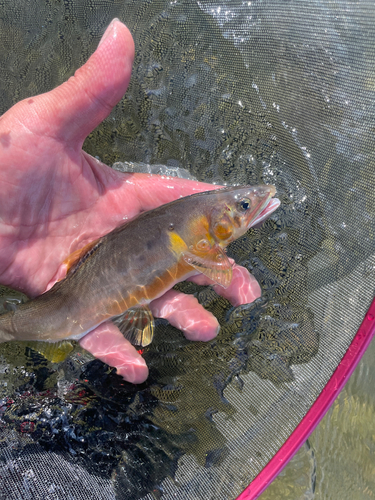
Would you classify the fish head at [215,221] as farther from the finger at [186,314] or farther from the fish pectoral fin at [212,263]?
the finger at [186,314]

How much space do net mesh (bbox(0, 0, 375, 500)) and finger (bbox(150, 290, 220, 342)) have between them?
0.78 ft

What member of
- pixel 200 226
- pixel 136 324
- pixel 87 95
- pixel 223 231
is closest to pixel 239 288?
pixel 223 231

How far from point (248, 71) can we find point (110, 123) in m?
1.28

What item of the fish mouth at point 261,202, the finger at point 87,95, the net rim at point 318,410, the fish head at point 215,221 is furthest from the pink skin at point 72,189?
the net rim at point 318,410

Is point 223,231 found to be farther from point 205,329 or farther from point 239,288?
point 205,329

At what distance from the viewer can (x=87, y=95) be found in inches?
85.7

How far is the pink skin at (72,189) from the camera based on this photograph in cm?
218

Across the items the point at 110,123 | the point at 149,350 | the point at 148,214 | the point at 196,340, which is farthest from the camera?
the point at 110,123

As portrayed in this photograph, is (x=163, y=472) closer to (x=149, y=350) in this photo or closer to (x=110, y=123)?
(x=149, y=350)

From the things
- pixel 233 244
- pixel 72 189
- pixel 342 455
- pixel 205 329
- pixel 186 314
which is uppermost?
pixel 72 189

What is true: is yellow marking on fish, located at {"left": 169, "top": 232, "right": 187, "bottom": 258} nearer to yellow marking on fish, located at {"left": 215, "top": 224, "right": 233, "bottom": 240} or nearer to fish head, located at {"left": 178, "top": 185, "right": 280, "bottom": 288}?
fish head, located at {"left": 178, "top": 185, "right": 280, "bottom": 288}

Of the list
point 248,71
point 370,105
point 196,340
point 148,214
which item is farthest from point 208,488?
point 248,71

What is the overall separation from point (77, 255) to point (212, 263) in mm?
923

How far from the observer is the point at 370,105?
2.53 metres
